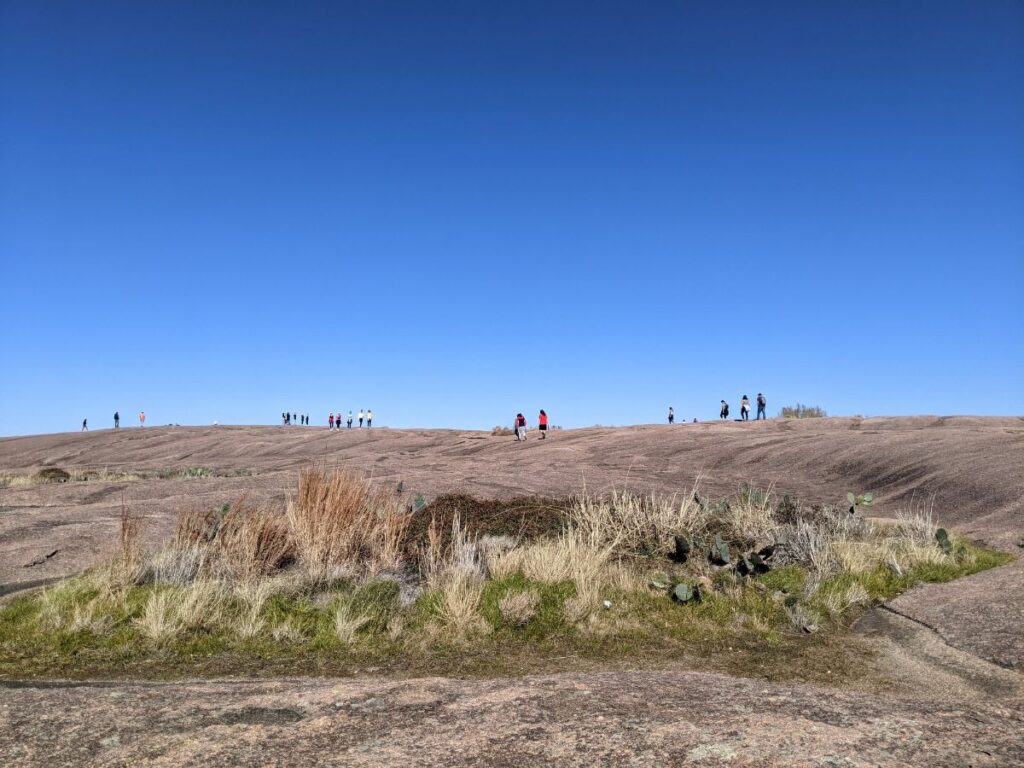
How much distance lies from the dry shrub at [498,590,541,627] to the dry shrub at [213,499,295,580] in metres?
3.28

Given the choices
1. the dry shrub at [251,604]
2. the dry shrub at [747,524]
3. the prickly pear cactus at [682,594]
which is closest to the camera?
the dry shrub at [251,604]

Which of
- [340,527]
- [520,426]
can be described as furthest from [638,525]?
[520,426]

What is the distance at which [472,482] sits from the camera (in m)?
17.0

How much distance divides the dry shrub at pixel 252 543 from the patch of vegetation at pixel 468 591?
32 millimetres

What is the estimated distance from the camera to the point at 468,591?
7742mm

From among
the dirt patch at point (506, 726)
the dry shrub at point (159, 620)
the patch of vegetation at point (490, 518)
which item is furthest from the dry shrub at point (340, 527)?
the dirt patch at point (506, 726)

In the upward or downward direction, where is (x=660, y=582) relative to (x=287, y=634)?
upward

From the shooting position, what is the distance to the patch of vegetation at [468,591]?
6520mm

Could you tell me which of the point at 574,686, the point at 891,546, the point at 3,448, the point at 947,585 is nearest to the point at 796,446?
the point at 891,546

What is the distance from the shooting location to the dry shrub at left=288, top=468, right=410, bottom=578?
30.7ft

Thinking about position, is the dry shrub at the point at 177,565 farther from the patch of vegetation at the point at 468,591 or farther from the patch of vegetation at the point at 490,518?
the patch of vegetation at the point at 490,518

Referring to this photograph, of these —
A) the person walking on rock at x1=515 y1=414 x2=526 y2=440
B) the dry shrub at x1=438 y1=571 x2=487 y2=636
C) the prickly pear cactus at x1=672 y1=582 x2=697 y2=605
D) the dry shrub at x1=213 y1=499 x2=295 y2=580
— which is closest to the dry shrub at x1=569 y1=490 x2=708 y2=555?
the prickly pear cactus at x1=672 y1=582 x2=697 y2=605

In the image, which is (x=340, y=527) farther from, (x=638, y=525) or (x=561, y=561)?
(x=638, y=525)

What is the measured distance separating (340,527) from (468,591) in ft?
8.76
